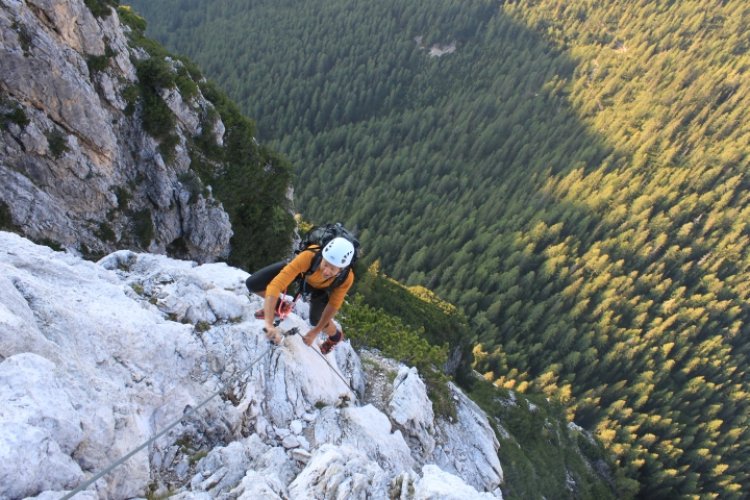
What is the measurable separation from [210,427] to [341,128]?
174 meters

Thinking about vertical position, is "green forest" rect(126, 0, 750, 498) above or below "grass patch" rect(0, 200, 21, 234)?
below

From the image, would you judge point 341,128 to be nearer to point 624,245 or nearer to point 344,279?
point 624,245

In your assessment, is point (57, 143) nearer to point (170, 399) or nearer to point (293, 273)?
point (170, 399)

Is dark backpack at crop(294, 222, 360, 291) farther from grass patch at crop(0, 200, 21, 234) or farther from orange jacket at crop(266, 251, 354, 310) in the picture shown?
grass patch at crop(0, 200, 21, 234)

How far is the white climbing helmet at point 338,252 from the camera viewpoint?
10.9 meters

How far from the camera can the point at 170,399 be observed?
11.3 m

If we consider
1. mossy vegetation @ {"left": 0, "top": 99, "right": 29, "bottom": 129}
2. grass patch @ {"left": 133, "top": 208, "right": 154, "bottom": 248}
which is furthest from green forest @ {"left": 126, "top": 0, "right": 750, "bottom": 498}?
mossy vegetation @ {"left": 0, "top": 99, "right": 29, "bottom": 129}

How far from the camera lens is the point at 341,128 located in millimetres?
177875

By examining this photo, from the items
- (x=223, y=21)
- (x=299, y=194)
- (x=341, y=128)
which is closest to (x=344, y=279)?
(x=299, y=194)

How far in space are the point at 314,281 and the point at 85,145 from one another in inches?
727

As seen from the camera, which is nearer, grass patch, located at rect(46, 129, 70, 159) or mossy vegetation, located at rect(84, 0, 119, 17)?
grass patch, located at rect(46, 129, 70, 159)

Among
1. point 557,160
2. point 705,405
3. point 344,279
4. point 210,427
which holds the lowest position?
point 705,405

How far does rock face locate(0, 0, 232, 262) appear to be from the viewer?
2072cm

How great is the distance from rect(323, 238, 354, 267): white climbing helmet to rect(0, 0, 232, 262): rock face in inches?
662
